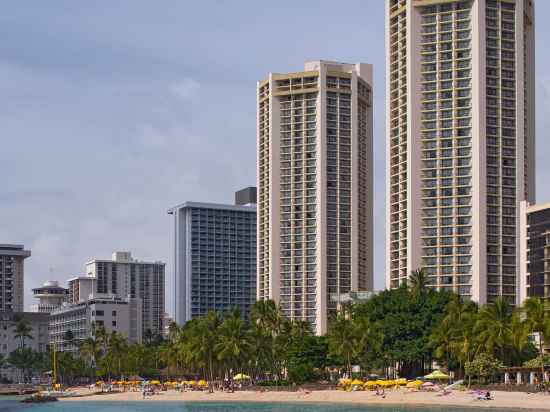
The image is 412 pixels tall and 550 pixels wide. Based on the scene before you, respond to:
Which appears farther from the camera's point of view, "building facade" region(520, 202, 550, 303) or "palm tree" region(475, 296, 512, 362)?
"building facade" region(520, 202, 550, 303)

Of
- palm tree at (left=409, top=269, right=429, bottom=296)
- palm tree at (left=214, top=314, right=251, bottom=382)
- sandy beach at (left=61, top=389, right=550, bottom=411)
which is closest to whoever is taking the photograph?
sandy beach at (left=61, top=389, right=550, bottom=411)

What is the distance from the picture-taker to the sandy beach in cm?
10156

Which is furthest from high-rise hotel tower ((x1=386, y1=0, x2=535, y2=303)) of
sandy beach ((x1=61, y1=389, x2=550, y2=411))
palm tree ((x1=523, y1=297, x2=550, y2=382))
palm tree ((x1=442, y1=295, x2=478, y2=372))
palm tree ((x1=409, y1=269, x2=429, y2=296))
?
palm tree ((x1=523, y1=297, x2=550, y2=382))

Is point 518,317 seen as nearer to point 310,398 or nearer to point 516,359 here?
point 516,359

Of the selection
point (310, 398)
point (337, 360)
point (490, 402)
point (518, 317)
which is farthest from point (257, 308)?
point (490, 402)

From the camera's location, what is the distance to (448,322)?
5290 inches

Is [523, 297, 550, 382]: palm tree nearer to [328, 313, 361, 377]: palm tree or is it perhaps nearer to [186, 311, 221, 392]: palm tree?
[328, 313, 361, 377]: palm tree

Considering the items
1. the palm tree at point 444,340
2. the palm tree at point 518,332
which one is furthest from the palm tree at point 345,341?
the palm tree at point 518,332

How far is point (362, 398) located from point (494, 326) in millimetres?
18533

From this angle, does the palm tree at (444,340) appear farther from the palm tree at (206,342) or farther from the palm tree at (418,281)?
the palm tree at (206,342)

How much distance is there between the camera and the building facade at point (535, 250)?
517ft

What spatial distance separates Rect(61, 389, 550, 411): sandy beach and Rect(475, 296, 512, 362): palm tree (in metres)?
9.12

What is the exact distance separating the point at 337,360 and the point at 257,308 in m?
29.3

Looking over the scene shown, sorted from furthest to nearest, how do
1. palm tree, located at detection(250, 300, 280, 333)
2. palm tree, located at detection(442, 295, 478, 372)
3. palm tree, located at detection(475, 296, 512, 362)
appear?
palm tree, located at detection(250, 300, 280, 333), palm tree, located at detection(442, 295, 478, 372), palm tree, located at detection(475, 296, 512, 362)
